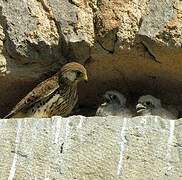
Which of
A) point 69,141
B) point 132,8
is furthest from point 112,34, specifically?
point 69,141

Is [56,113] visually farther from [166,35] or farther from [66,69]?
[166,35]

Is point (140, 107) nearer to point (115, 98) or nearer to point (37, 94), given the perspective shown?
point (115, 98)

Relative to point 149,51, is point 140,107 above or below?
below

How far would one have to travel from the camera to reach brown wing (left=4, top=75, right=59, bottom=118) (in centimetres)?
477

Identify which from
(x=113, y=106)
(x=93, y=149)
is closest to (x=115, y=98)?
(x=113, y=106)

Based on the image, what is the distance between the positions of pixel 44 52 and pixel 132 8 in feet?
1.37

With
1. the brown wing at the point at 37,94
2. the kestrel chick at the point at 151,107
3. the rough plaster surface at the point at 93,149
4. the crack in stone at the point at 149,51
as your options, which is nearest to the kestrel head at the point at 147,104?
the kestrel chick at the point at 151,107

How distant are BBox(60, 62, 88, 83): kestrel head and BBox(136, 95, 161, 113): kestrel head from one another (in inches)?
10.3

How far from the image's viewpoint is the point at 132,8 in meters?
4.73

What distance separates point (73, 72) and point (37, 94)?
192 millimetres

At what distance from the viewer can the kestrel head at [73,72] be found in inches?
185

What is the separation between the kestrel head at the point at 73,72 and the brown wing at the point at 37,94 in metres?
0.06

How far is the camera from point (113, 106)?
4949 millimetres

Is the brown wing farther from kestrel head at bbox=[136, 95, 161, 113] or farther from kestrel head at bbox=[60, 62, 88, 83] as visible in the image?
kestrel head at bbox=[136, 95, 161, 113]
